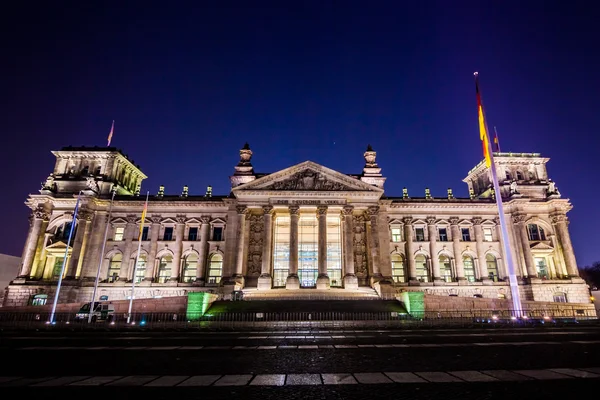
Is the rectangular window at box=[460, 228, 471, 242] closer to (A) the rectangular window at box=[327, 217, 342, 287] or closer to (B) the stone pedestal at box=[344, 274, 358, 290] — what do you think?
(A) the rectangular window at box=[327, 217, 342, 287]

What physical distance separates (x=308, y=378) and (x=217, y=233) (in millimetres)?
46757

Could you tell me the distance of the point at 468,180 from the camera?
67000 millimetres

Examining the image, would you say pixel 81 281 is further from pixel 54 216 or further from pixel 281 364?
pixel 281 364

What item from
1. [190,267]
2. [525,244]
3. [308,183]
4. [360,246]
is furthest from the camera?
[190,267]

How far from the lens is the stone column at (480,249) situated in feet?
165

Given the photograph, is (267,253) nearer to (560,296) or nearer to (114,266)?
(114,266)

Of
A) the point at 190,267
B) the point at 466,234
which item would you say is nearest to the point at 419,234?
the point at 466,234

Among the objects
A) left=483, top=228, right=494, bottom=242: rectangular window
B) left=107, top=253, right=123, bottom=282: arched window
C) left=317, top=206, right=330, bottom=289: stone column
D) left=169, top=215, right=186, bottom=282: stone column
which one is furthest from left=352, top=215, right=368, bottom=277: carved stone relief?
left=107, top=253, right=123, bottom=282: arched window

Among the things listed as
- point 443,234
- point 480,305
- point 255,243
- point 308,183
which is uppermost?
point 308,183

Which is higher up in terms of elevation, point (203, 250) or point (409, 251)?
point (409, 251)

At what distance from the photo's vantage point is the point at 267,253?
148ft

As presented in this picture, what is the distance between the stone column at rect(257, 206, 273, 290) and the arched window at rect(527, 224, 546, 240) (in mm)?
40341

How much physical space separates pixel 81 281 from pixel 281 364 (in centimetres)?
4864

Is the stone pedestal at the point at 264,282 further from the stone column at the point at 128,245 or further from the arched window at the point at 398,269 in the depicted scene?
the stone column at the point at 128,245
